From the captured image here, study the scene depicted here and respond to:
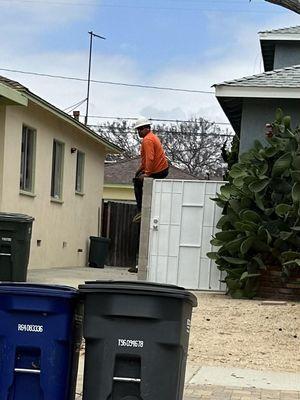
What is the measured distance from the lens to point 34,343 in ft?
15.3

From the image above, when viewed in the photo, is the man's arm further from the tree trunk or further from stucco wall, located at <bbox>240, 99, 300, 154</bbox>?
the tree trunk

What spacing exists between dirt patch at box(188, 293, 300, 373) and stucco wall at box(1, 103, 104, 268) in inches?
238

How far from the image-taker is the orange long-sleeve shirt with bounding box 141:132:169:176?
41.2 feet

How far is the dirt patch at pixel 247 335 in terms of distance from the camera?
7.59 m

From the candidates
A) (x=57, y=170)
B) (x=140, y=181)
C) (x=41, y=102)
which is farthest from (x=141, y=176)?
(x=57, y=170)

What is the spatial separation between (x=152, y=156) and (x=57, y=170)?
18.4ft

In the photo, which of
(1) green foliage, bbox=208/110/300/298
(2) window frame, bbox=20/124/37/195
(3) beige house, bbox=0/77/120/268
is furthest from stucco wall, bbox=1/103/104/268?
(1) green foliage, bbox=208/110/300/298

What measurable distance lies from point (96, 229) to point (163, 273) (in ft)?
33.1

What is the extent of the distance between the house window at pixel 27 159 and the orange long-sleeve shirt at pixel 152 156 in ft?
11.7

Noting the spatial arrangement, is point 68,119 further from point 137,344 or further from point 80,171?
point 137,344

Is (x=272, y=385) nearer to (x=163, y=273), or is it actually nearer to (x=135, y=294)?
(x=135, y=294)

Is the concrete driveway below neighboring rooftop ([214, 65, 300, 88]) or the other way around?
below

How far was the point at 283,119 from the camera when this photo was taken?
1094 cm

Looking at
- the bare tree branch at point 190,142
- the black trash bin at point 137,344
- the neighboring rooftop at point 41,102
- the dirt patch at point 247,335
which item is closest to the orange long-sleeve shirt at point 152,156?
the neighboring rooftop at point 41,102
